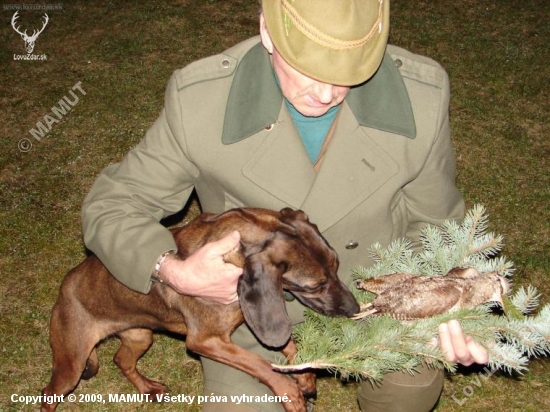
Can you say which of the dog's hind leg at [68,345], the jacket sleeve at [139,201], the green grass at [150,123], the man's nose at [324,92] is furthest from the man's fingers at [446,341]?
the dog's hind leg at [68,345]

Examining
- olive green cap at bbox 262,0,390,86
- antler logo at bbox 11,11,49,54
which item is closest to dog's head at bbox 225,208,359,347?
olive green cap at bbox 262,0,390,86

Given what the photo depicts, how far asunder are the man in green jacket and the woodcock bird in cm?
62

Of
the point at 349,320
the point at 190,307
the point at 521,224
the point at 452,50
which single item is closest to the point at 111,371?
the point at 190,307

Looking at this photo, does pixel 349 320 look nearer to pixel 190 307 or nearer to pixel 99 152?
pixel 190 307

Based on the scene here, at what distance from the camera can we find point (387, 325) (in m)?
2.87

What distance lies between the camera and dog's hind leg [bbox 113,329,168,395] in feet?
14.7

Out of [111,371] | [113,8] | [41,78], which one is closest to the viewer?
[111,371]

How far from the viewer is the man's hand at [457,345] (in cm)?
282

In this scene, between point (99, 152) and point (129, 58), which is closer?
point (99, 152)

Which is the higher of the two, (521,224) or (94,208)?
(94,208)

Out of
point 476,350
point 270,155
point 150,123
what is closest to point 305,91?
point 270,155

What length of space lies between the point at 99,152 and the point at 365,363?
14.4 feet

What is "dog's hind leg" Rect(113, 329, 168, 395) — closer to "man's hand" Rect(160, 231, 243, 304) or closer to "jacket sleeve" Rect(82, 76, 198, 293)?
"jacket sleeve" Rect(82, 76, 198, 293)

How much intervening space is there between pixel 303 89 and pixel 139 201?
1084 millimetres
